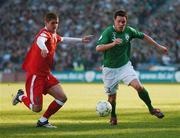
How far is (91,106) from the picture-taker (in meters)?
21.6

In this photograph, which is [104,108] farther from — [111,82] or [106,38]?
[106,38]

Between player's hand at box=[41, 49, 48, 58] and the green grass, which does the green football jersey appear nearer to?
the green grass

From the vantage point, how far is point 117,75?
1446cm

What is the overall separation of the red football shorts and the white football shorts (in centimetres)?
133

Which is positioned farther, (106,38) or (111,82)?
(111,82)

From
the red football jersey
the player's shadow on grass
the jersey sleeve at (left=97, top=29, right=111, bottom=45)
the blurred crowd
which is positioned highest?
the blurred crowd

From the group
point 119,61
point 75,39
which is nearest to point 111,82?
point 119,61

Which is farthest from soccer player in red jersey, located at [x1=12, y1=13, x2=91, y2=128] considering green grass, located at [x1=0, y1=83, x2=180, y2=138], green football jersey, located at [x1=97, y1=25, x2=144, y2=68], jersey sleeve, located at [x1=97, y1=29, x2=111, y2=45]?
green football jersey, located at [x1=97, y1=25, x2=144, y2=68]

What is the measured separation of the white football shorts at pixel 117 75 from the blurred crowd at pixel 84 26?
30691 millimetres

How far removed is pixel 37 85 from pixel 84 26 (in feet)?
116

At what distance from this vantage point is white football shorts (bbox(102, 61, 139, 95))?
46.9ft

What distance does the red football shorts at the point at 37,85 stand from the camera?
1365cm

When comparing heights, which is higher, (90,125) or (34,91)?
(34,91)

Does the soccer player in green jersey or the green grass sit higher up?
the soccer player in green jersey
